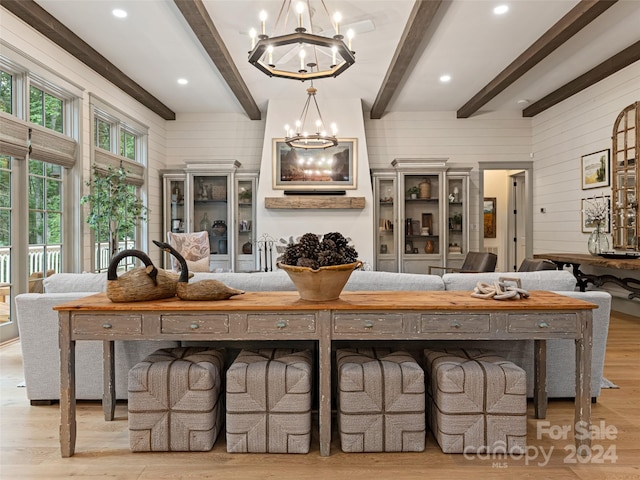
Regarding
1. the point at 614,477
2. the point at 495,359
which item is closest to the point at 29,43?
the point at 495,359

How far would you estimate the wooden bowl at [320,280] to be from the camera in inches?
77.1

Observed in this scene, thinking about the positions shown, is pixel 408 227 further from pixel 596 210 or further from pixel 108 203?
pixel 108 203

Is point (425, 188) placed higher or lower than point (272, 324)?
higher

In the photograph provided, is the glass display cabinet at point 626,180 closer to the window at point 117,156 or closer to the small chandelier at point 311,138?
the small chandelier at point 311,138

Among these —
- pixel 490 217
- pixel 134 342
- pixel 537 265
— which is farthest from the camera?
pixel 490 217

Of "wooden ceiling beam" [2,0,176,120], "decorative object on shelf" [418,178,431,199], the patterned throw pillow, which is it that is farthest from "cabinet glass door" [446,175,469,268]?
"wooden ceiling beam" [2,0,176,120]

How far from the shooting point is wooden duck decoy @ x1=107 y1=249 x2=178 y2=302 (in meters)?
1.97

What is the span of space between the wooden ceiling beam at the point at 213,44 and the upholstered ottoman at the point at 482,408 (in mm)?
3627

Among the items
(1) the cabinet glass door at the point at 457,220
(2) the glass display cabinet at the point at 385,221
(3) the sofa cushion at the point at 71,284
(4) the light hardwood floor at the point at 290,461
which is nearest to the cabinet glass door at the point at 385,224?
(2) the glass display cabinet at the point at 385,221

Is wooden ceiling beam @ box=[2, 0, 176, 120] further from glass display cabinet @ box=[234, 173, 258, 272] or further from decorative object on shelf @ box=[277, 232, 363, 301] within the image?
decorative object on shelf @ box=[277, 232, 363, 301]

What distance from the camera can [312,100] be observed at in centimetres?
670

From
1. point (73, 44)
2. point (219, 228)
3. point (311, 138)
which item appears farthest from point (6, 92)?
point (219, 228)

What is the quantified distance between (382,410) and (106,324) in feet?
4.35

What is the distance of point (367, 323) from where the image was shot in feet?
6.32
